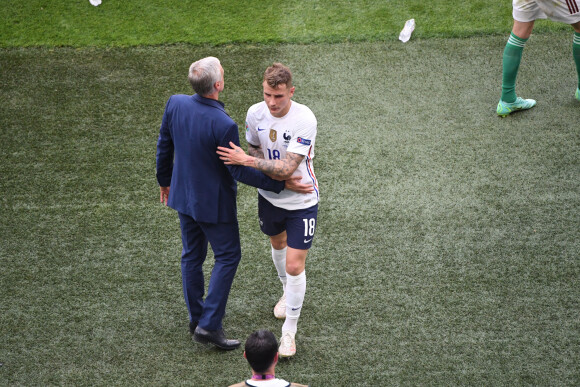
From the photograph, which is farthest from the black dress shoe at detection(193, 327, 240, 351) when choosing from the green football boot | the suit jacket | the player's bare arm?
the green football boot

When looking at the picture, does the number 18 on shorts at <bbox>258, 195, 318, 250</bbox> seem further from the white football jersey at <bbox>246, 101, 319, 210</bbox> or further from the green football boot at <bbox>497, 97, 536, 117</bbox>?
Result: the green football boot at <bbox>497, 97, 536, 117</bbox>

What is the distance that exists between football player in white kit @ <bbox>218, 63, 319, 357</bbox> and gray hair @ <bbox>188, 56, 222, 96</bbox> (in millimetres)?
251

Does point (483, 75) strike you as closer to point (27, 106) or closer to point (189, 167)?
point (189, 167)

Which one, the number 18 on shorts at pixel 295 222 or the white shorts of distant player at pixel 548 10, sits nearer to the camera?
the number 18 on shorts at pixel 295 222

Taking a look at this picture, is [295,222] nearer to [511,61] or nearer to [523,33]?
[511,61]

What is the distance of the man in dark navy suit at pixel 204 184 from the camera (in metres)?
3.09

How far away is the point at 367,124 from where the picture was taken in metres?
5.20

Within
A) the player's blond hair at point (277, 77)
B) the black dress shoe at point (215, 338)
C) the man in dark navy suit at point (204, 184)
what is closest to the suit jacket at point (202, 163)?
the man in dark navy suit at point (204, 184)

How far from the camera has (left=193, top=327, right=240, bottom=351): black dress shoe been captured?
11.1 feet

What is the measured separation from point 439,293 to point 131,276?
1.92m

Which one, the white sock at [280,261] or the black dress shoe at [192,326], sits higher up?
the white sock at [280,261]

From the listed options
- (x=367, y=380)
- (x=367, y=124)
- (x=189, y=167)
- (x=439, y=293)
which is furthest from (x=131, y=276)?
(x=367, y=124)

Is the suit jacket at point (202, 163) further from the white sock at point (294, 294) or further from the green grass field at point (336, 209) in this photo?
the green grass field at point (336, 209)

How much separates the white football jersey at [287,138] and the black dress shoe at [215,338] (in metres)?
0.80
